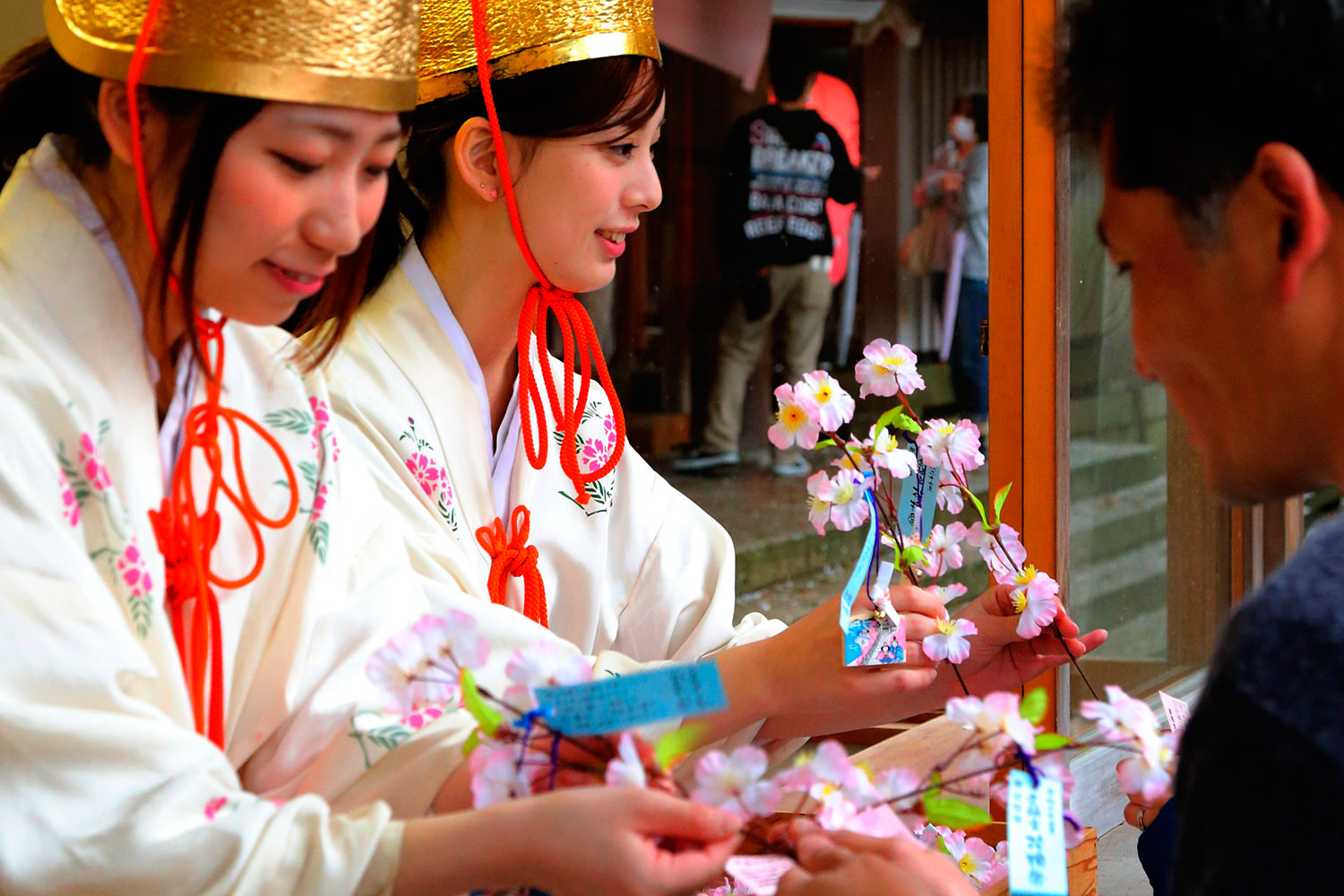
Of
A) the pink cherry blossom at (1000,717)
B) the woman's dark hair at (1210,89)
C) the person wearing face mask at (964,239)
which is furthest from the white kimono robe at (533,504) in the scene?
the person wearing face mask at (964,239)

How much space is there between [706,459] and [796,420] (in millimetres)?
3865

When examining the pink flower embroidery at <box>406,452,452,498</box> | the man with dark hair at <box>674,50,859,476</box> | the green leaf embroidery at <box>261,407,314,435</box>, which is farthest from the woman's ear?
the man with dark hair at <box>674,50,859,476</box>

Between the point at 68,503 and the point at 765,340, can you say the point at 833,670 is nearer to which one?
the point at 68,503

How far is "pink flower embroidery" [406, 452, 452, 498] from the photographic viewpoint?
150cm

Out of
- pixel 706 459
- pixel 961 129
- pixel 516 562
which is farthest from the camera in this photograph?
pixel 706 459

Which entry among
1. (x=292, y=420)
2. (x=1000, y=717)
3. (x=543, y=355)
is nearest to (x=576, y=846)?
(x=1000, y=717)

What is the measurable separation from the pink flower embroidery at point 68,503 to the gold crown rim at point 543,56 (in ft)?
2.12

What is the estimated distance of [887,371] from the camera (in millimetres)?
1423

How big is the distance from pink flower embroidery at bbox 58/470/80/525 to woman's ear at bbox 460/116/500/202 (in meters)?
0.69

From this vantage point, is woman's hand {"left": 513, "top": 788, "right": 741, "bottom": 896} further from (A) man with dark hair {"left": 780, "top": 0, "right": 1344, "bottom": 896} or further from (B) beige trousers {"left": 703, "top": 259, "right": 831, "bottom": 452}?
(B) beige trousers {"left": 703, "top": 259, "right": 831, "bottom": 452}

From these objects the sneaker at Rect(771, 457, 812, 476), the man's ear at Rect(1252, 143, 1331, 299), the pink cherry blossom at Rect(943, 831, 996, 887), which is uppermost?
the man's ear at Rect(1252, 143, 1331, 299)

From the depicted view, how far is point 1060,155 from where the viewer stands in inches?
88.0

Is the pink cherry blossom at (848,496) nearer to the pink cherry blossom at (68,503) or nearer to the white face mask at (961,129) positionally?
the pink cherry blossom at (68,503)

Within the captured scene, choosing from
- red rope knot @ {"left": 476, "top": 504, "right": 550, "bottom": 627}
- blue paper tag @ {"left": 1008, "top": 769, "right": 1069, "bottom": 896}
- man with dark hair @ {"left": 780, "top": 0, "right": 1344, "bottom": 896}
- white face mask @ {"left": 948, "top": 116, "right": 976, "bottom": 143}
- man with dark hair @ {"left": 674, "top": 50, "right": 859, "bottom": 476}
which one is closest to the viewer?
man with dark hair @ {"left": 780, "top": 0, "right": 1344, "bottom": 896}
